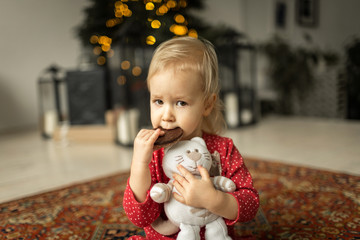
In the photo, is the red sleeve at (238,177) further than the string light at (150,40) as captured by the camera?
No

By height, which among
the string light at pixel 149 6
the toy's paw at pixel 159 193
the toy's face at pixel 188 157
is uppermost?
the string light at pixel 149 6

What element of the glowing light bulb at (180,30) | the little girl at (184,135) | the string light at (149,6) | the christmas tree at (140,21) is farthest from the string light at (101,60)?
the little girl at (184,135)

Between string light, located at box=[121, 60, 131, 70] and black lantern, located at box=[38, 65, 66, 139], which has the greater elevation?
string light, located at box=[121, 60, 131, 70]

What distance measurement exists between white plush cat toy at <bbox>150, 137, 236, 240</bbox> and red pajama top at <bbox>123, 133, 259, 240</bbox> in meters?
0.03

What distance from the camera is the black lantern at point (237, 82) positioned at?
296cm

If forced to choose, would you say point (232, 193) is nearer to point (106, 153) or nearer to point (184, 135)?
point (184, 135)

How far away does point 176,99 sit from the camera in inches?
24.7

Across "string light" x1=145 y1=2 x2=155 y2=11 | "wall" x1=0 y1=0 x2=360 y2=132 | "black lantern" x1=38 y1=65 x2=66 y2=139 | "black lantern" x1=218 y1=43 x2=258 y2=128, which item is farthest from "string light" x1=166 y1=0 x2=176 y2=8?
"wall" x1=0 y1=0 x2=360 y2=132

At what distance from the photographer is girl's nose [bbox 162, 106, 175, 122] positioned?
0.62 meters

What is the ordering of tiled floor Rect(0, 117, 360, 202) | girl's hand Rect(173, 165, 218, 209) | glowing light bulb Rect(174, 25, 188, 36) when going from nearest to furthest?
1. girl's hand Rect(173, 165, 218, 209)
2. tiled floor Rect(0, 117, 360, 202)
3. glowing light bulb Rect(174, 25, 188, 36)

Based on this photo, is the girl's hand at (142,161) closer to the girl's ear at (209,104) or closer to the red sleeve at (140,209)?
the red sleeve at (140,209)

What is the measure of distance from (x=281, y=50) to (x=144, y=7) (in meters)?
1.96

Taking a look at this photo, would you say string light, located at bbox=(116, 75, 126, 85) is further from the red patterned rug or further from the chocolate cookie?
the chocolate cookie

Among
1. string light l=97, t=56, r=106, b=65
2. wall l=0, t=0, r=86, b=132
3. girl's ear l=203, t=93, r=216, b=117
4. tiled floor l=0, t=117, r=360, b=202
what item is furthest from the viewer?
wall l=0, t=0, r=86, b=132
